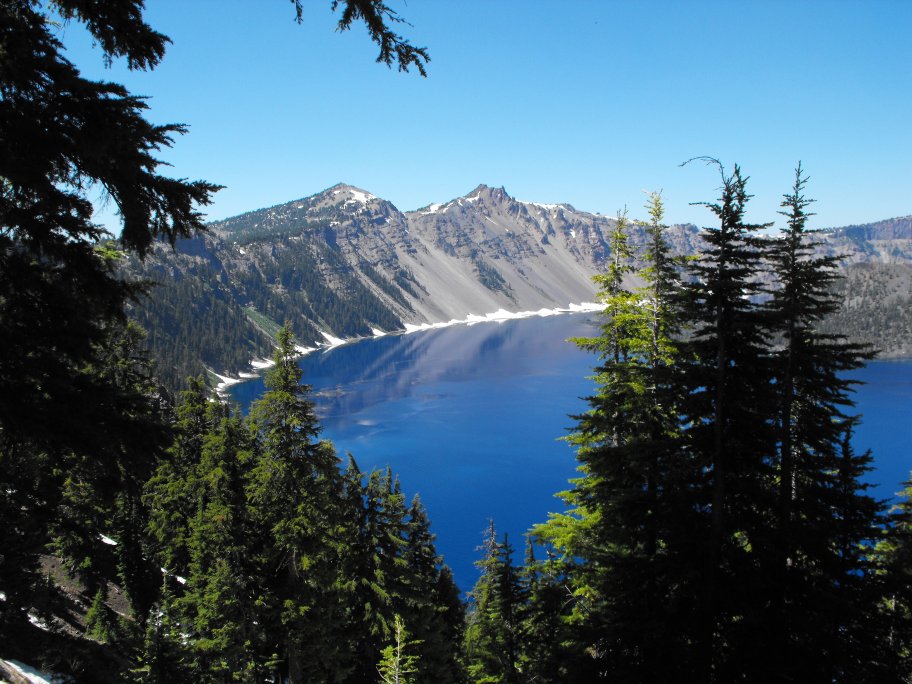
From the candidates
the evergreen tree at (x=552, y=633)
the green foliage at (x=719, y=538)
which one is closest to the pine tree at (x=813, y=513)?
the green foliage at (x=719, y=538)

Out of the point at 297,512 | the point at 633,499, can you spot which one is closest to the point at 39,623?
the point at 297,512

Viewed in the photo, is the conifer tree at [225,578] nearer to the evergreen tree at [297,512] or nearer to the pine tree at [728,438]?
the evergreen tree at [297,512]

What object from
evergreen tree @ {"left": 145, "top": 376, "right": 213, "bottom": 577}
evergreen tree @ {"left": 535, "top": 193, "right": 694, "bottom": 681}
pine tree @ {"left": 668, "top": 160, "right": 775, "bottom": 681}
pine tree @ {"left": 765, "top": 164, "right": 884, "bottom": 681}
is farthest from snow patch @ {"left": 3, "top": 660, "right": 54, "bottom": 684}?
pine tree @ {"left": 765, "top": 164, "right": 884, "bottom": 681}

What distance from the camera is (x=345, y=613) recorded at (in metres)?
19.6

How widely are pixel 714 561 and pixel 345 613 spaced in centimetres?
1485

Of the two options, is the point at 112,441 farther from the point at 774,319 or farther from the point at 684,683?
the point at 774,319

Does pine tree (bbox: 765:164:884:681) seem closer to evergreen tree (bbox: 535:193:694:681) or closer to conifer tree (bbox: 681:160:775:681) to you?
conifer tree (bbox: 681:160:775:681)

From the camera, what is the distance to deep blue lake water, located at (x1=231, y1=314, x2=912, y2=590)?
6550cm

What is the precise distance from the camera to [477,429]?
99.9 m

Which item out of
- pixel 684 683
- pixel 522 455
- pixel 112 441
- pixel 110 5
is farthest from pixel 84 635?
pixel 522 455

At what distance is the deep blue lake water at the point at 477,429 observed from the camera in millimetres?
65500

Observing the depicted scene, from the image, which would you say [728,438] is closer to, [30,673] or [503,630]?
[503,630]

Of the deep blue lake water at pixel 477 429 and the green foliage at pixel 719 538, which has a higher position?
the green foliage at pixel 719 538

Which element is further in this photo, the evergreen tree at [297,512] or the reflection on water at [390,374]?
the reflection on water at [390,374]
